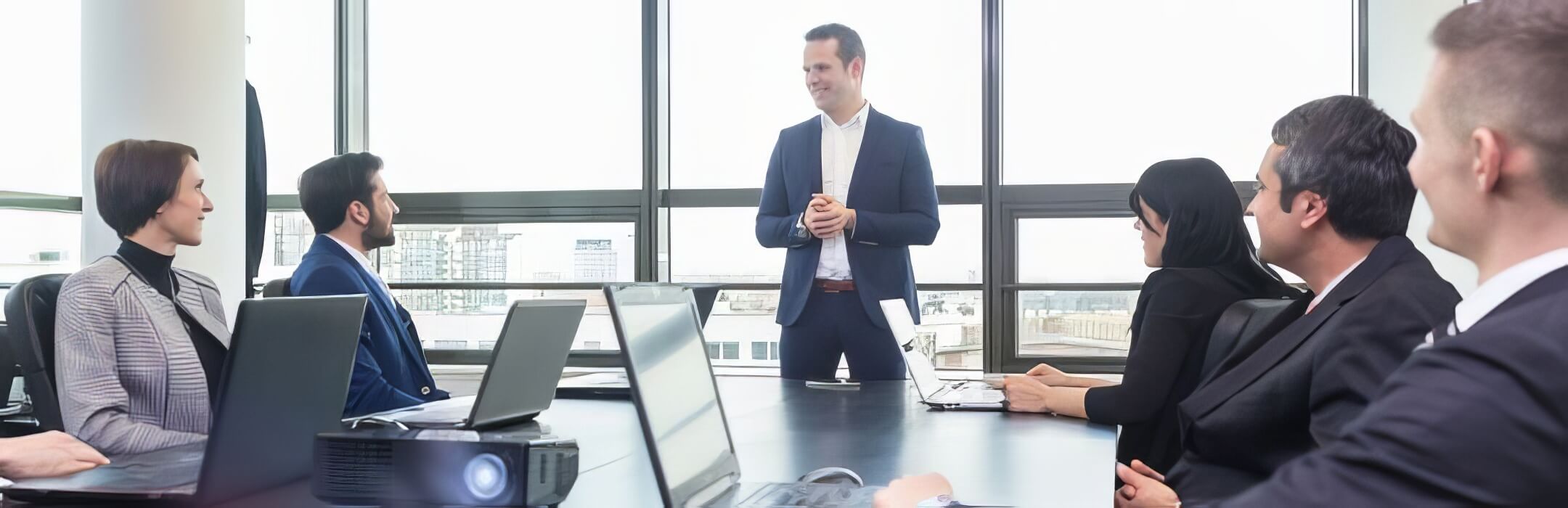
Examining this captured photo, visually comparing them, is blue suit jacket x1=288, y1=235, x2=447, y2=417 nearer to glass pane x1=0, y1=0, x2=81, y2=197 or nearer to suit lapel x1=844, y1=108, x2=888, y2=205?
suit lapel x1=844, y1=108, x2=888, y2=205

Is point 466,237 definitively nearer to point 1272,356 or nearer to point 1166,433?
point 1166,433

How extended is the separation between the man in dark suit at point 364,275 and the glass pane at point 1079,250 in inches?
120

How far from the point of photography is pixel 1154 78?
16.7 feet

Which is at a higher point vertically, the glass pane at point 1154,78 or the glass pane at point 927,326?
the glass pane at point 1154,78

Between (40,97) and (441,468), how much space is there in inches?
192

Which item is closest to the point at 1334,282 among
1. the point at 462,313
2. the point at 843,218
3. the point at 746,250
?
the point at 843,218

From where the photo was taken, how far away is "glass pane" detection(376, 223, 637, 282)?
576 cm

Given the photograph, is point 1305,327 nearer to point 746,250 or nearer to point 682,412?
point 682,412

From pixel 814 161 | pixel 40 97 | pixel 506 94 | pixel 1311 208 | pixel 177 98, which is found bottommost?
pixel 1311 208

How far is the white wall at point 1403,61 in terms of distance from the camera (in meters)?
4.51

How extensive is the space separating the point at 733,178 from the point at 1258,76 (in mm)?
2527

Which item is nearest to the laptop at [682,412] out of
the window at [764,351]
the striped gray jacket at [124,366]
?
the striped gray jacket at [124,366]

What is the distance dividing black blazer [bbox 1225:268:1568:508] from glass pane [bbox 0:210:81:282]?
17.3ft

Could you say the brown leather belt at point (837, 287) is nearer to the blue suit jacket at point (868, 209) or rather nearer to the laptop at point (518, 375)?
the blue suit jacket at point (868, 209)
